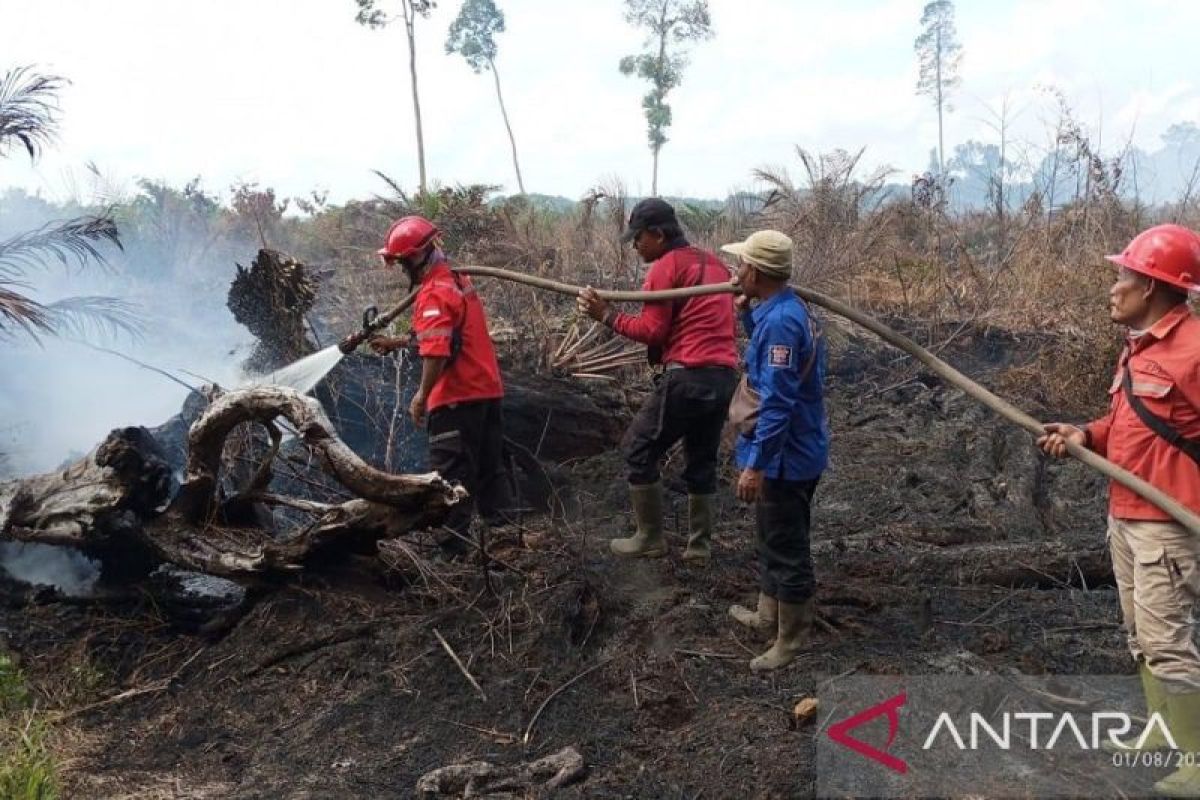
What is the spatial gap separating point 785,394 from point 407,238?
2397 millimetres

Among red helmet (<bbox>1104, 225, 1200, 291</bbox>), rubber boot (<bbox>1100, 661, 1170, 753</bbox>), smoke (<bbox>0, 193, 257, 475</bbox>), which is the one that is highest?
red helmet (<bbox>1104, 225, 1200, 291</bbox>)

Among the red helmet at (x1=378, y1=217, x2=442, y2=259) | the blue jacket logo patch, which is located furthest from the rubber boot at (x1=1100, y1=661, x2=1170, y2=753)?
the red helmet at (x1=378, y1=217, x2=442, y2=259)

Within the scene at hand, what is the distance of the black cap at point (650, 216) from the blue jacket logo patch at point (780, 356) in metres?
1.39

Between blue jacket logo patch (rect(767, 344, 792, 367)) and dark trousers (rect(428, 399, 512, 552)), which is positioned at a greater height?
blue jacket logo patch (rect(767, 344, 792, 367))

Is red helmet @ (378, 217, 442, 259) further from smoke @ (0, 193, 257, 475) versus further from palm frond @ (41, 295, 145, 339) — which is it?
palm frond @ (41, 295, 145, 339)

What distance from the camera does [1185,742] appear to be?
2.94 meters

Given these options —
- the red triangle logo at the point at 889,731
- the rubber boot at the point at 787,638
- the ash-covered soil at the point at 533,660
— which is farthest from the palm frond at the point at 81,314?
the red triangle logo at the point at 889,731

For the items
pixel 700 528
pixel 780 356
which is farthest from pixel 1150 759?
pixel 700 528

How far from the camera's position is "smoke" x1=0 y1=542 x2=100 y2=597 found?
5223 mm

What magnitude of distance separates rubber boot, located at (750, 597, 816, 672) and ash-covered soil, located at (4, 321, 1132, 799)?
0.21 ft

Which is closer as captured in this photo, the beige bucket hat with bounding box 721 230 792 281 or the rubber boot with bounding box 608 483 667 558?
the beige bucket hat with bounding box 721 230 792 281

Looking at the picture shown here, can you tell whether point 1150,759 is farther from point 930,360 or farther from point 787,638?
point 930,360

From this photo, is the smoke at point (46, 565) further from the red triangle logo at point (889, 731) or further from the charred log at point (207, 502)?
the red triangle logo at point (889, 731)

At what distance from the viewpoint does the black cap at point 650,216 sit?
478cm
